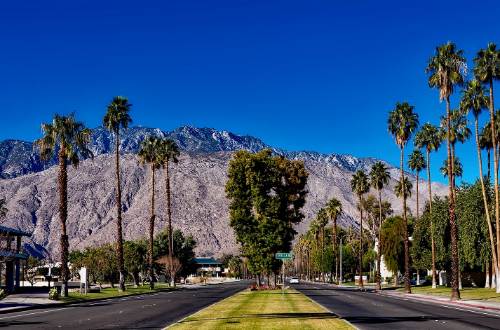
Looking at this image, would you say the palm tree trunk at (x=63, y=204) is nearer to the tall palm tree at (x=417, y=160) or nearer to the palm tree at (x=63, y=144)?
the palm tree at (x=63, y=144)

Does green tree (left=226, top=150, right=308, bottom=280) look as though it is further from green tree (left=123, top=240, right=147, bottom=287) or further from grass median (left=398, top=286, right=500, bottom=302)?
green tree (left=123, top=240, right=147, bottom=287)

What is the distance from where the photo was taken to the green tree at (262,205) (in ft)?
236

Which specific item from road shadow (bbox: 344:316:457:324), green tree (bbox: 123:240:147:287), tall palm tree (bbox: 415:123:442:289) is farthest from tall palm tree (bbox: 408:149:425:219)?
road shadow (bbox: 344:316:457:324)

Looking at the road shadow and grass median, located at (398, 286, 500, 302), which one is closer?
the road shadow

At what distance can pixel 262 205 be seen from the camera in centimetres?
7231

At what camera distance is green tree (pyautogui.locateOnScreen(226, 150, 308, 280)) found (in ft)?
236

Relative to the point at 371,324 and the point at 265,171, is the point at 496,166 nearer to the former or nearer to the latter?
the point at 265,171

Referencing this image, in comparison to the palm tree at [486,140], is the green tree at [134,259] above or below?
below

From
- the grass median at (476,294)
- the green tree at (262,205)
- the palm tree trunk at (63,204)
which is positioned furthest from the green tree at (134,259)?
the grass median at (476,294)

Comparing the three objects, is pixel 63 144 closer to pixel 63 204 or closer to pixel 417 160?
pixel 63 204

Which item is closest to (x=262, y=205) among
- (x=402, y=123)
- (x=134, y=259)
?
(x=402, y=123)

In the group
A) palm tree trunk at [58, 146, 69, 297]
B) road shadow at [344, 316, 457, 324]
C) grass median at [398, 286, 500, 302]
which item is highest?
palm tree trunk at [58, 146, 69, 297]

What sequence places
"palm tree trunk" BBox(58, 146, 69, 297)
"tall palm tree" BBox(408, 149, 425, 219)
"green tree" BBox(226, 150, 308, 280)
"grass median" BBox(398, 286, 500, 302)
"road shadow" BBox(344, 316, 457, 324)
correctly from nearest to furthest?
"road shadow" BBox(344, 316, 457, 324) < "grass median" BBox(398, 286, 500, 302) < "palm tree trunk" BBox(58, 146, 69, 297) < "green tree" BBox(226, 150, 308, 280) < "tall palm tree" BBox(408, 149, 425, 219)

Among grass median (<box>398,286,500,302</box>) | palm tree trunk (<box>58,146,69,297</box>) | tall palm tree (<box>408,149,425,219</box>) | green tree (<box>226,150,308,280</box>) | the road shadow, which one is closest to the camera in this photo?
the road shadow
